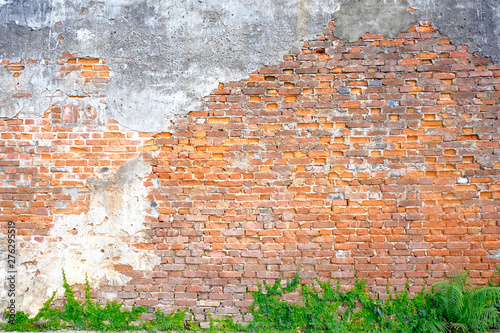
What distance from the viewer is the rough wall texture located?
3166 millimetres

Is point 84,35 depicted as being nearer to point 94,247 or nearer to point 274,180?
point 94,247

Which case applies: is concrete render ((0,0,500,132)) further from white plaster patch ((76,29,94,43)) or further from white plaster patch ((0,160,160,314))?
white plaster patch ((0,160,160,314))

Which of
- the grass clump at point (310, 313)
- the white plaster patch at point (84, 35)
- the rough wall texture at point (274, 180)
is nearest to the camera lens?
the grass clump at point (310, 313)

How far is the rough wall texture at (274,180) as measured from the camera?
3166 mm

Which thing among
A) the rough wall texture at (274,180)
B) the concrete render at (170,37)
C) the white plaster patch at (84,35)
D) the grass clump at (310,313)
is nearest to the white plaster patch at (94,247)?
the rough wall texture at (274,180)

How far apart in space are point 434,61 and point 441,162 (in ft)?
3.30

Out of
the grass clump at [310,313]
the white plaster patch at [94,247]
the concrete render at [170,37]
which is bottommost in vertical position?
the grass clump at [310,313]

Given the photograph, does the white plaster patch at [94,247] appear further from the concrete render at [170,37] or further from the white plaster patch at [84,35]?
the white plaster patch at [84,35]

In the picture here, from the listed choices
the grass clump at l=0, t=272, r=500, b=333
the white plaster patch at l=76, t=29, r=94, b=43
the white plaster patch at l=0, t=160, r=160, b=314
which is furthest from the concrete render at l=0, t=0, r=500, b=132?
the grass clump at l=0, t=272, r=500, b=333

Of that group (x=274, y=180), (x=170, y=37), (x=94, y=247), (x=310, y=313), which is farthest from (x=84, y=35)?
(x=310, y=313)

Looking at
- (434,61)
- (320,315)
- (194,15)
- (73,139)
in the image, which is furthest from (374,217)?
(73,139)

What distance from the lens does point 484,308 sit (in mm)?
2998

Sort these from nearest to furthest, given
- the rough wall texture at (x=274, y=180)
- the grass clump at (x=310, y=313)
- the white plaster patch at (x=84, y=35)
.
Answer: the grass clump at (x=310, y=313)
the rough wall texture at (x=274, y=180)
the white plaster patch at (x=84, y=35)

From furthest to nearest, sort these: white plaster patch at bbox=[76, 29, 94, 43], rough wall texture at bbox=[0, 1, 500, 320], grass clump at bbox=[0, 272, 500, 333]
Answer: white plaster patch at bbox=[76, 29, 94, 43] → rough wall texture at bbox=[0, 1, 500, 320] → grass clump at bbox=[0, 272, 500, 333]
